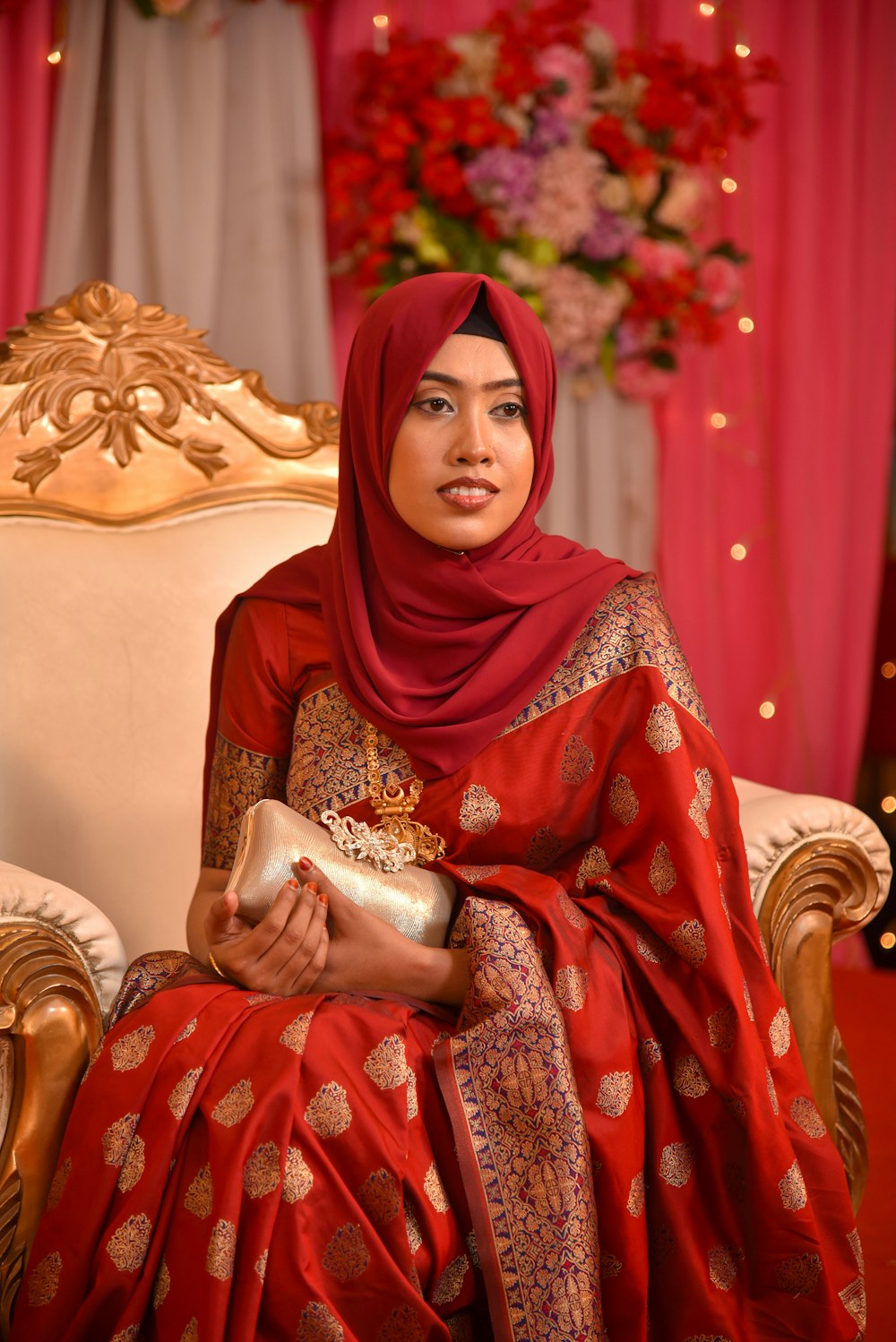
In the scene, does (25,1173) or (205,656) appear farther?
(205,656)

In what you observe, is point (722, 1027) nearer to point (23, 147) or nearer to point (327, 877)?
point (327, 877)

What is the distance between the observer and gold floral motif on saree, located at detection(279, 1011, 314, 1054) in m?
1.16

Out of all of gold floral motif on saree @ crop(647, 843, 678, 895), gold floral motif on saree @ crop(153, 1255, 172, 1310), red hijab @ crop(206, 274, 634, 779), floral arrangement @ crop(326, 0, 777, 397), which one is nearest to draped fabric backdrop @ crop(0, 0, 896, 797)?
floral arrangement @ crop(326, 0, 777, 397)

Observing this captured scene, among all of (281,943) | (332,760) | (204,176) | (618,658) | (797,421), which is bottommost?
(281,943)

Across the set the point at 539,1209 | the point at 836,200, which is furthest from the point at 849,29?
the point at 539,1209

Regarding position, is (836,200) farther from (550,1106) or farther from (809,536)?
(550,1106)

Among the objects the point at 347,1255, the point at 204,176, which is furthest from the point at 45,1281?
the point at 204,176

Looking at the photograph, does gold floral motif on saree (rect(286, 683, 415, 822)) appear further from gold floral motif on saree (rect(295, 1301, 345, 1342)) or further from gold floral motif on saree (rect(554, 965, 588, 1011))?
gold floral motif on saree (rect(295, 1301, 345, 1342))

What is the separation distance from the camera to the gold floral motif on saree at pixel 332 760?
148 cm

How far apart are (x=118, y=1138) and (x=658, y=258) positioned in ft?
7.15

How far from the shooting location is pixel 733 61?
292cm

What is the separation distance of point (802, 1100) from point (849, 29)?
8.91 feet

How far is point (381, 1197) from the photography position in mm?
1116

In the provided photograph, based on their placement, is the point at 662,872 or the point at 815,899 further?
the point at 815,899
